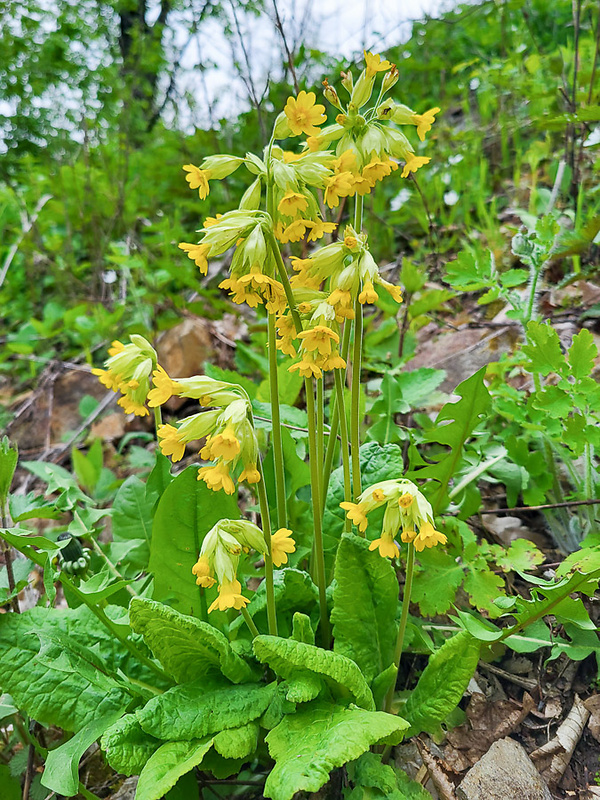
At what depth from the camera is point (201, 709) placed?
150cm

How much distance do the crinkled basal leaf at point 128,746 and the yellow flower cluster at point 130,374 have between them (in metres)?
0.78

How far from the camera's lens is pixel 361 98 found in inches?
57.2

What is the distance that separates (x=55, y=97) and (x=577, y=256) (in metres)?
4.60

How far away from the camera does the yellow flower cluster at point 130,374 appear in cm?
164

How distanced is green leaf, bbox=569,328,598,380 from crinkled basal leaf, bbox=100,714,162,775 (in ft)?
5.02

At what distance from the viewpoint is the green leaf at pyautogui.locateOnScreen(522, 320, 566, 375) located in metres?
1.82

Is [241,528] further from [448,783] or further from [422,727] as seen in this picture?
[448,783]

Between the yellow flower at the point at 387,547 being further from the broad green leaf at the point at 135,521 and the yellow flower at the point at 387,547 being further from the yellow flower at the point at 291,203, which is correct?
the broad green leaf at the point at 135,521

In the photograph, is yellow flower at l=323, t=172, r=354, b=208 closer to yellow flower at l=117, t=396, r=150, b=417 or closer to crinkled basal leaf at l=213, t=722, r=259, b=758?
yellow flower at l=117, t=396, r=150, b=417

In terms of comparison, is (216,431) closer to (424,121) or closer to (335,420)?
(335,420)

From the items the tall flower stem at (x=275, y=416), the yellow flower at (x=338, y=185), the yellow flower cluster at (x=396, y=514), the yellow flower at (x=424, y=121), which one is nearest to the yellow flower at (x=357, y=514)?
the yellow flower cluster at (x=396, y=514)

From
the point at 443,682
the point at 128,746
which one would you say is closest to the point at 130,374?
the point at 128,746

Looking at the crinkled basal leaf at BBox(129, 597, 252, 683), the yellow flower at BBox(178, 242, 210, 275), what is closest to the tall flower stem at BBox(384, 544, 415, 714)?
the crinkled basal leaf at BBox(129, 597, 252, 683)

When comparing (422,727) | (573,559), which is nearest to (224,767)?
(422,727)
